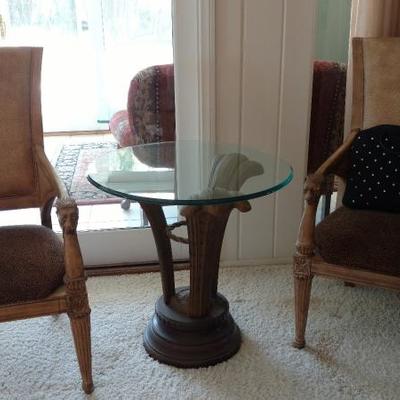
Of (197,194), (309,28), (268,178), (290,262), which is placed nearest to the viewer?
(197,194)

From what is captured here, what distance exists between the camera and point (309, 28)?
211 cm

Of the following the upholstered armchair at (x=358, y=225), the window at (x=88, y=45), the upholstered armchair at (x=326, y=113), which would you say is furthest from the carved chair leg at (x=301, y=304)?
the window at (x=88, y=45)

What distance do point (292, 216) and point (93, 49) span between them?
1.18 metres

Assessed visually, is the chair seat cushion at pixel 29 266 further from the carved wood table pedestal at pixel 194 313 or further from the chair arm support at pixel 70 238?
the carved wood table pedestal at pixel 194 313

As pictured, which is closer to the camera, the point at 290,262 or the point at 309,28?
the point at 309,28

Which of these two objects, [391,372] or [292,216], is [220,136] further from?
[391,372]

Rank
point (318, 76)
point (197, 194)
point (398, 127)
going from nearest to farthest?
1. point (197, 194)
2. point (398, 127)
3. point (318, 76)

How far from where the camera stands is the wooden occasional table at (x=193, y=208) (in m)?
1.56

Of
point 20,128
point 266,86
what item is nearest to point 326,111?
point 266,86

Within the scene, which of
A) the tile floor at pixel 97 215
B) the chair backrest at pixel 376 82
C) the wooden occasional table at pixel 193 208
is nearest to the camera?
the wooden occasional table at pixel 193 208

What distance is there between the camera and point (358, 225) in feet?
5.65

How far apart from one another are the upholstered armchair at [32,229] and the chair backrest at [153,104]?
55cm

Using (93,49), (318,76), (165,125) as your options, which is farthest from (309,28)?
(93,49)

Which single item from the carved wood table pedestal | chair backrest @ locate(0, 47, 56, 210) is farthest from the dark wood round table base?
chair backrest @ locate(0, 47, 56, 210)
